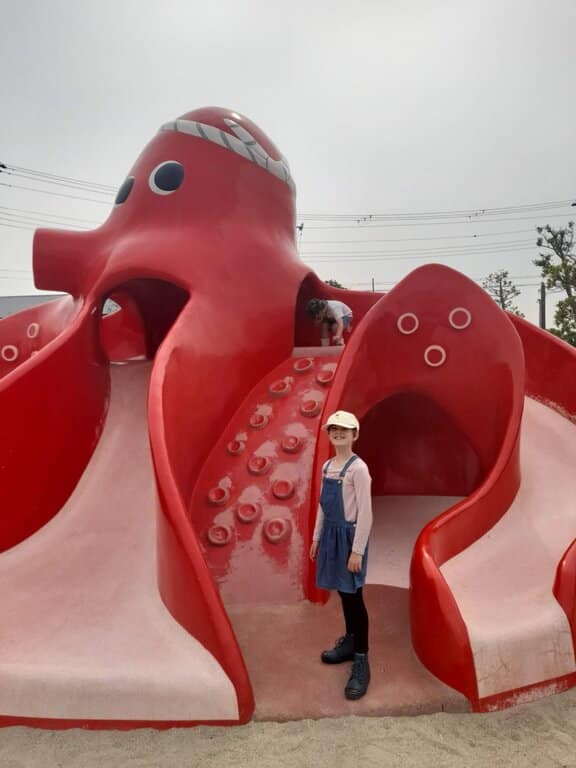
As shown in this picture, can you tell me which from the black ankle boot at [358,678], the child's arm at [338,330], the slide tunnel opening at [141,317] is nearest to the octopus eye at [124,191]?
the slide tunnel opening at [141,317]

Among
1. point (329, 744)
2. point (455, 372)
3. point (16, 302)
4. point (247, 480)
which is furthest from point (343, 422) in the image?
point (16, 302)

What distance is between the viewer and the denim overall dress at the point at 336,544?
Answer: 289cm

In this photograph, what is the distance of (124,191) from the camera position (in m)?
6.52

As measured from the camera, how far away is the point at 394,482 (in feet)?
18.0

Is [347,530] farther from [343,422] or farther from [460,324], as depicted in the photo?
[460,324]

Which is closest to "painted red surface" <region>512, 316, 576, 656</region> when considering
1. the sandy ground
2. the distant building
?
the sandy ground

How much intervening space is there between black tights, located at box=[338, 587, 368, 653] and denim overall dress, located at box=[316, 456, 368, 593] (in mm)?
78

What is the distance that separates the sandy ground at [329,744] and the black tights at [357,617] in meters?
0.37

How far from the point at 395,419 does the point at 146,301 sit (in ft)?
12.9

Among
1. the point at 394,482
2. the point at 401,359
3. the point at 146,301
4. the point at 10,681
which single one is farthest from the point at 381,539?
the point at 146,301

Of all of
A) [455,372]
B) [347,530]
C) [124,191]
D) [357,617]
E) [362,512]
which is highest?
[124,191]

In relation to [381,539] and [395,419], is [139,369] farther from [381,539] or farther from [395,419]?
[381,539]

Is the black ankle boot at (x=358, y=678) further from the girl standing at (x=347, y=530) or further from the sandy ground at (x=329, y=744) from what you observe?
the sandy ground at (x=329, y=744)

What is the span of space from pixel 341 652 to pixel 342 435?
4.16ft
